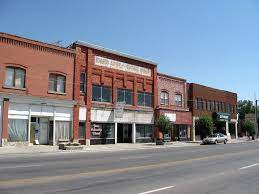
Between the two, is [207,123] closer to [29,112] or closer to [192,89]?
[192,89]

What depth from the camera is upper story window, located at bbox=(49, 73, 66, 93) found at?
3653 cm

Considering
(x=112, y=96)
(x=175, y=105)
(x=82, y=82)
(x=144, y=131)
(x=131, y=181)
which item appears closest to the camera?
(x=131, y=181)

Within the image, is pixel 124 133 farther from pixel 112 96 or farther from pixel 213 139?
pixel 213 139

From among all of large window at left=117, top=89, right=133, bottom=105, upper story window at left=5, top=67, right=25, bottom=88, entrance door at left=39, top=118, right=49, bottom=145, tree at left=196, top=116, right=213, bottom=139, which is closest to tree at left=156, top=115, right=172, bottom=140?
large window at left=117, top=89, right=133, bottom=105

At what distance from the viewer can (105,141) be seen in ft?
137

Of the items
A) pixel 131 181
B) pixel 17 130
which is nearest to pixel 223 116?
pixel 17 130

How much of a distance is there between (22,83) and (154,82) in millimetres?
19930

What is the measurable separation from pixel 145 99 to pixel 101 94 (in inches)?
314

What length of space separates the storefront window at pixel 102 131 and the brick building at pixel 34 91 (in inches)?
138

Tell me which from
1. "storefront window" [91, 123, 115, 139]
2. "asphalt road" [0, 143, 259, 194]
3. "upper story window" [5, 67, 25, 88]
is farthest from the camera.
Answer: "storefront window" [91, 123, 115, 139]

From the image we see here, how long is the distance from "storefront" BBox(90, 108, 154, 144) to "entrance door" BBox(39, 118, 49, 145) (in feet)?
18.4

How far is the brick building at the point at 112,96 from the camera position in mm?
39500

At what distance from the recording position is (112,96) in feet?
142

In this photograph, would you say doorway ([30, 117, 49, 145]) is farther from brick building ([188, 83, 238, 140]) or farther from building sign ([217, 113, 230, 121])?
building sign ([217, 113, 230, 121])
